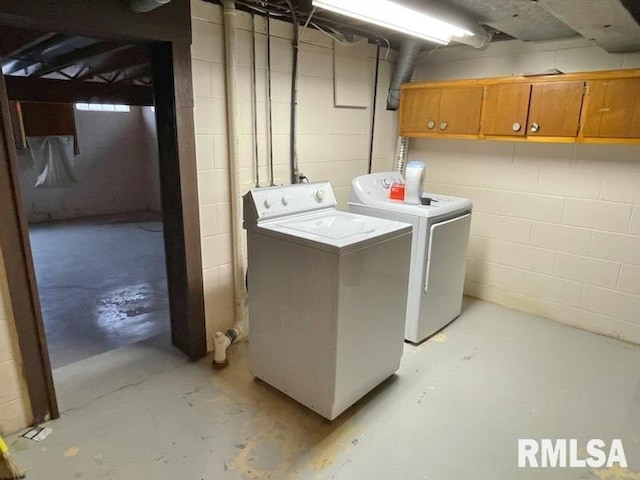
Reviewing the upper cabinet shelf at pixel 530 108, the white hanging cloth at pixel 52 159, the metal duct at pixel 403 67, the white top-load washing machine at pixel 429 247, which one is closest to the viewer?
the upper cabinet shelf at pixel 530 108

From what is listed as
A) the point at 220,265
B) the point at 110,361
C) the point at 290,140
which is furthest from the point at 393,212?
the point at 110,361

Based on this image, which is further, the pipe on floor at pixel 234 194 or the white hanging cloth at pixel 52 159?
the white hanging cloth at pixel 52 159

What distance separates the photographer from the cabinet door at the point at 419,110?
3305 millimetres

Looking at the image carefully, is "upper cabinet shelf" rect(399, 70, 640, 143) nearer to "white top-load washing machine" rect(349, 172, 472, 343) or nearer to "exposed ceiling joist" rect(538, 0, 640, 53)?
"exposed ceiling joist" rect(538, 0, 640, 53)

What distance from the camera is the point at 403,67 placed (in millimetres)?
3379

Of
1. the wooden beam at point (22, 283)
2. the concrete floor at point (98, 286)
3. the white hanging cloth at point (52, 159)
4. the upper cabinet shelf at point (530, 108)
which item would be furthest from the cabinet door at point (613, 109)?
the white hanging cloth at point (52, 159)

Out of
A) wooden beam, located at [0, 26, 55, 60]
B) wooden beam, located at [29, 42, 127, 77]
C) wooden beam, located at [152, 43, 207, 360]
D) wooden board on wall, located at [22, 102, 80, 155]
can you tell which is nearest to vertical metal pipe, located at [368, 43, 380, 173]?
wooden beam, located at [152, 43, 207, 360]

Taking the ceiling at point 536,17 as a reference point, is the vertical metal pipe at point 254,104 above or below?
below

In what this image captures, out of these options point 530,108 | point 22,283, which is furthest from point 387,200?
point 22,283

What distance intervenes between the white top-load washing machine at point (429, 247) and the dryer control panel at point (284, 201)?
0.45 metres

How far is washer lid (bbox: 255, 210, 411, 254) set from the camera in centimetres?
189

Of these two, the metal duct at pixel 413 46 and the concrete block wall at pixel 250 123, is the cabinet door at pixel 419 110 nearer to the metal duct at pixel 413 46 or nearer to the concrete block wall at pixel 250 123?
the metal duct at pixel 413 46

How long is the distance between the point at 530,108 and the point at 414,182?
1.01 metres

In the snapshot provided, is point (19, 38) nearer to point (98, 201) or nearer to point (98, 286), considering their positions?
point (98, 286)
